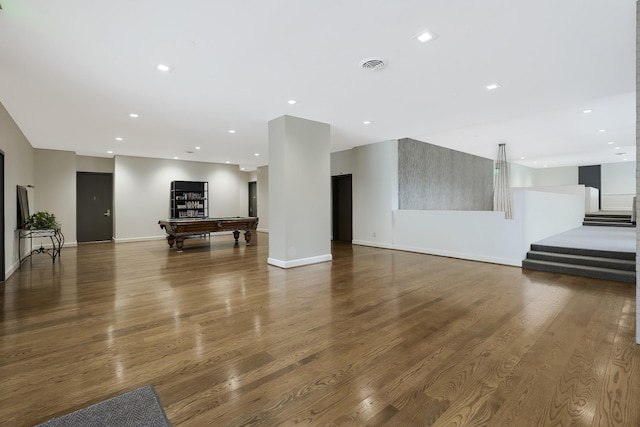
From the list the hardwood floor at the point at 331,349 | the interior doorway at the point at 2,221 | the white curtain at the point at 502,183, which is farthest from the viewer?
the white curtain at the point at 502,183

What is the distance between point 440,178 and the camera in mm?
9031

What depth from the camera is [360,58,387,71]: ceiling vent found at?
3.27 metres

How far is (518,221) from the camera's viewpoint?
5.29m

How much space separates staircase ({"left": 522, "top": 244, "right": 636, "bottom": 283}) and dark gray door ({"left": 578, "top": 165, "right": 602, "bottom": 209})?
11.1 metres

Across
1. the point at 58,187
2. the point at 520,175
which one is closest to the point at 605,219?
the point at 520,175

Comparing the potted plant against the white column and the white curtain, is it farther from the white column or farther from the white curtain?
the white curtain

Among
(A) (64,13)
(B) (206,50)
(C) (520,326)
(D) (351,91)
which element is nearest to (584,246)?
(C) (520,326)

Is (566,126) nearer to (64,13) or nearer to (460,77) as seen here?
(460,77)

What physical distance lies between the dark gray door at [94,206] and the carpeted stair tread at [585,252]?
37.9 feet

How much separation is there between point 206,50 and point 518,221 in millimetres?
5450

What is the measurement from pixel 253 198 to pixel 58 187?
640cm

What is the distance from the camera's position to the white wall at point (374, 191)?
7332 millimetres

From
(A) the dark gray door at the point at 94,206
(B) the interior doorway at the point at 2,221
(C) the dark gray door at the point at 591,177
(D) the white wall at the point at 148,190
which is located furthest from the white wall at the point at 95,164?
(C) the dark gray door at the point at 591,177

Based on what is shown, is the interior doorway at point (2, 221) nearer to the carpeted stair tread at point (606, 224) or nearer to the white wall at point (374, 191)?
the white wall at point (374, 191)
